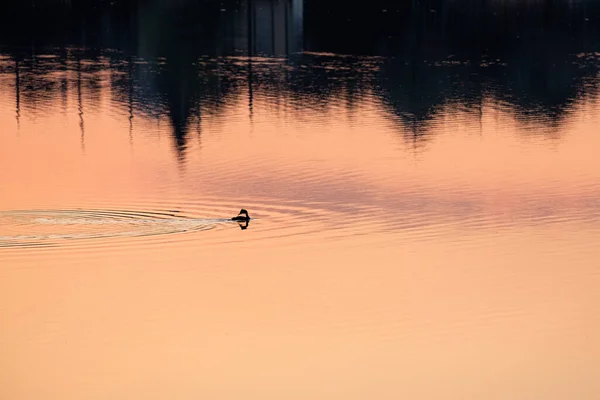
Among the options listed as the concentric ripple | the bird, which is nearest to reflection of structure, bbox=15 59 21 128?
the concentric ripple

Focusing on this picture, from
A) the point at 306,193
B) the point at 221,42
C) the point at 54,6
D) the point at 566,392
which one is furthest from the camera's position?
the point at 54,6

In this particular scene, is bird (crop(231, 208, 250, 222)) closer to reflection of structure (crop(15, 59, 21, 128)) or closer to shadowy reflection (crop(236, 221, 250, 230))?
shadowy reflection (crop(236, 221, 250, 230))

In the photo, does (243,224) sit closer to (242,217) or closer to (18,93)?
(242,217)

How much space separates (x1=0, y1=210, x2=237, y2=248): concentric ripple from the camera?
25766 millimetres

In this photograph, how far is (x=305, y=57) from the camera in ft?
201

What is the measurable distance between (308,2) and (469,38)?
25.6 metres

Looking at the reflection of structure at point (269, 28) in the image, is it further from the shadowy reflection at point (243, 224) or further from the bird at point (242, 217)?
the shadowy reflection at point (243, 224)

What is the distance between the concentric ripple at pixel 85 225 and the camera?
25.8 metres

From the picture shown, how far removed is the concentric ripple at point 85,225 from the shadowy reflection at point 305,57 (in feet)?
25.9

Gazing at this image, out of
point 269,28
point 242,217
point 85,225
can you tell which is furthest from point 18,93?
point 269,28

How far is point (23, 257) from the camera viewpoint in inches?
955

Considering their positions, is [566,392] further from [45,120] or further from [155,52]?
[155,52]

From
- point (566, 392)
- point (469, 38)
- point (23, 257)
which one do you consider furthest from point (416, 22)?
point (566, 392)

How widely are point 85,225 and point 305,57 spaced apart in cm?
3528
